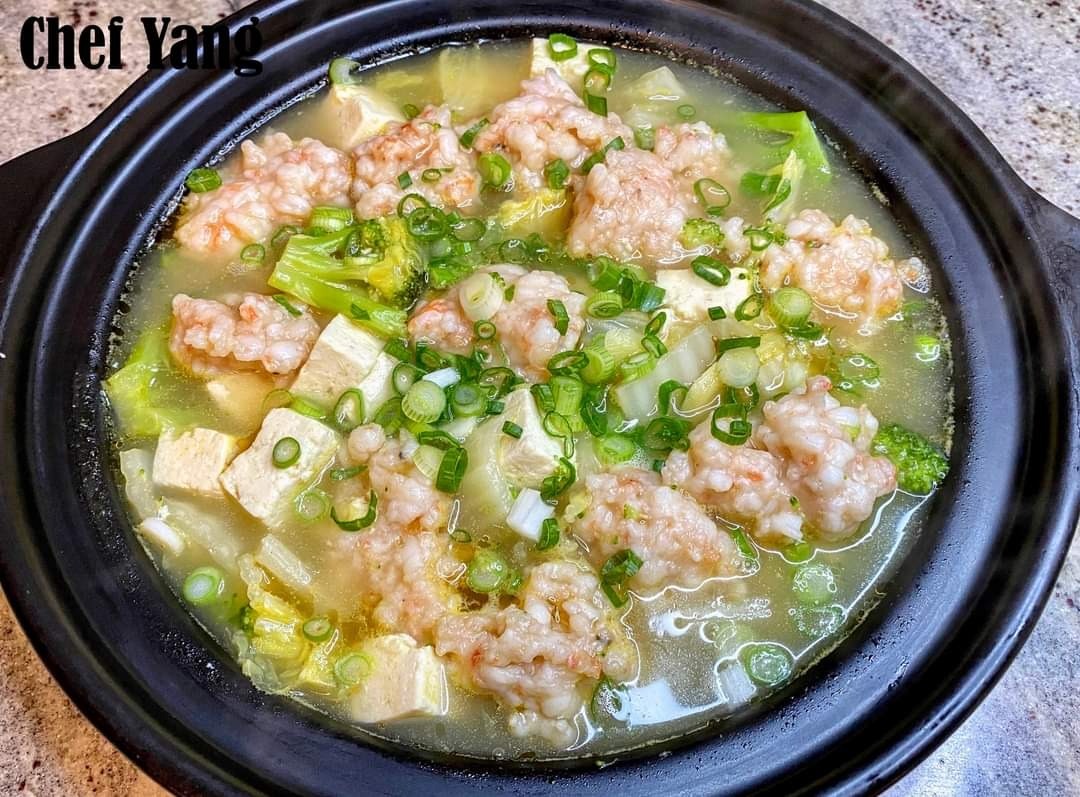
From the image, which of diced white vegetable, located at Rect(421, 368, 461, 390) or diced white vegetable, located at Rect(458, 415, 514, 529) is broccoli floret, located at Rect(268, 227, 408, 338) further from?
diced white vegetable, located at Rect(458, 415, 514, 529)

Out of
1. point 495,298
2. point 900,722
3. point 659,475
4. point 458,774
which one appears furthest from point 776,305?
point 458,774

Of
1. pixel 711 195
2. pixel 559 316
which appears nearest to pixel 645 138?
pixel 711 195

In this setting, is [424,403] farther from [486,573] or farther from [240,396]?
[240,396]

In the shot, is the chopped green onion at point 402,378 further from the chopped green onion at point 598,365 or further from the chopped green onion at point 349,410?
the chopped green onion at point 598,365

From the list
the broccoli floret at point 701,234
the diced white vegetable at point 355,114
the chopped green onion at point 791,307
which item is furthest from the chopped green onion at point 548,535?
the diced white vegetable at point 355,114

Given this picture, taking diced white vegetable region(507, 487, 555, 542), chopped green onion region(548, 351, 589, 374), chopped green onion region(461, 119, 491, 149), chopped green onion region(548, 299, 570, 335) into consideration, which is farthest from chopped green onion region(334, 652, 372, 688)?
chopped green onion region(461, 119, 491, 149)

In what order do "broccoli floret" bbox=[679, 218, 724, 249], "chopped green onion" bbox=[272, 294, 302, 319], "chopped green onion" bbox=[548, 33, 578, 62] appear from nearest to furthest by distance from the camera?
1. "chopped green onion" bbox=[272, 294, 302, 319]
2. "broccoli floret" bbox=[679, 218, 724, 249]
3. "chopped green onion" bbox=[548, 33, 578, 62]

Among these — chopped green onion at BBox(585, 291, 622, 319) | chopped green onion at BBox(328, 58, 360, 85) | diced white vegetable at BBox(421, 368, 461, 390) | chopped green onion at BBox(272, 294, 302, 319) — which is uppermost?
chopped green onion at BBox(328, 58, 360, 85)
